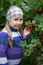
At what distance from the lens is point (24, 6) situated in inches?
105

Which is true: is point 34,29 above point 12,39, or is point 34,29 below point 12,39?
above

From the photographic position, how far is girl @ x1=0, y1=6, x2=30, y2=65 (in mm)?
2461

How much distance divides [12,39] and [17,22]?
0.17 m

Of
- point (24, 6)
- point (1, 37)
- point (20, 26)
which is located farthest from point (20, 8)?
point (1, 37)

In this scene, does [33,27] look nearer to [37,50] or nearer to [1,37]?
[37,50]

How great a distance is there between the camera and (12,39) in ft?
8.21

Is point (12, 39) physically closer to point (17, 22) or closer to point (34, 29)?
point (17, 22)

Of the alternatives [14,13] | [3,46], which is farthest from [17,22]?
[3,46]

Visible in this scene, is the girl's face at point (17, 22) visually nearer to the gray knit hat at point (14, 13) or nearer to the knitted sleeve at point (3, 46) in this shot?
the gray knit hat at point (14, 13)

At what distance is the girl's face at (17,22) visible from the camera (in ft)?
8.27

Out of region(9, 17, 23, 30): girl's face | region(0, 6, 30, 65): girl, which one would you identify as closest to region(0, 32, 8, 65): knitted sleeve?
region(0, 6, 30, 65): girl

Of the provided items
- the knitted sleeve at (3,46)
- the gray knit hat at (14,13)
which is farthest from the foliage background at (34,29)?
the knitted sleeve at (3,46)

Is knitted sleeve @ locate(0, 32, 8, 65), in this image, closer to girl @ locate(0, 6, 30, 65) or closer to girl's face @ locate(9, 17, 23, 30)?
girl @ locate(0, 6, 30, 65)

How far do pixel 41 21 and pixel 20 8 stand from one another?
573 millimetres
